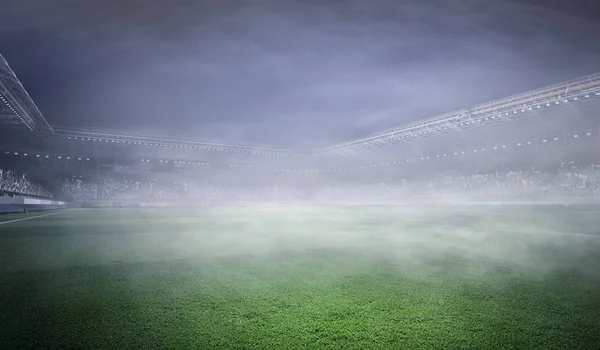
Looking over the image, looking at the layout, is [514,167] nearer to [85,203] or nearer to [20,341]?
[20,341]

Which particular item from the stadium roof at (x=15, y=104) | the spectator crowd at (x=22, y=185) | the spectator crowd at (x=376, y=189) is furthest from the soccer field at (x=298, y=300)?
the spectator crowd at (x=22, y=185)

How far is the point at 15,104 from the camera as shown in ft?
92.9

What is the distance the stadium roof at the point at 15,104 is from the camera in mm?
23625

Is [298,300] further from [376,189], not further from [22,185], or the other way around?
[376,189]

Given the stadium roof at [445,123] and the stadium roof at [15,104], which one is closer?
the stadium roof at [15,104]

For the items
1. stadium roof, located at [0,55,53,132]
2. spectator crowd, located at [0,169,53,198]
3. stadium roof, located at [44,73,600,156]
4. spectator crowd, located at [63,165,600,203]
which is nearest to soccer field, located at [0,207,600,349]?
stadium roof, located at [0,55,53,132]

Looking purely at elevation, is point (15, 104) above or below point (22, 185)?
above

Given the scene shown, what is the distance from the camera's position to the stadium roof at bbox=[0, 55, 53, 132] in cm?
2362

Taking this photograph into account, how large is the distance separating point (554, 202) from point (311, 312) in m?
33.8

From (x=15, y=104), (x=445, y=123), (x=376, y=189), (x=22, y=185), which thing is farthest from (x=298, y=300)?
(x=376, y=189)

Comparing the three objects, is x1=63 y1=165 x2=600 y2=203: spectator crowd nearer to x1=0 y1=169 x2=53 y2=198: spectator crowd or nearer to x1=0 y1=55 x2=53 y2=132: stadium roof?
x1=0 y1=169 x2=53 y2=198: spectator crowd

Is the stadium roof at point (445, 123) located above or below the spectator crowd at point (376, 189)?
above

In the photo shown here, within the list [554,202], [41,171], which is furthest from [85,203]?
[554,202]

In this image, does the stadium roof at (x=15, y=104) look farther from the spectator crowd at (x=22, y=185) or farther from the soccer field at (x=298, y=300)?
the soccer field at (x=298, y=300)
